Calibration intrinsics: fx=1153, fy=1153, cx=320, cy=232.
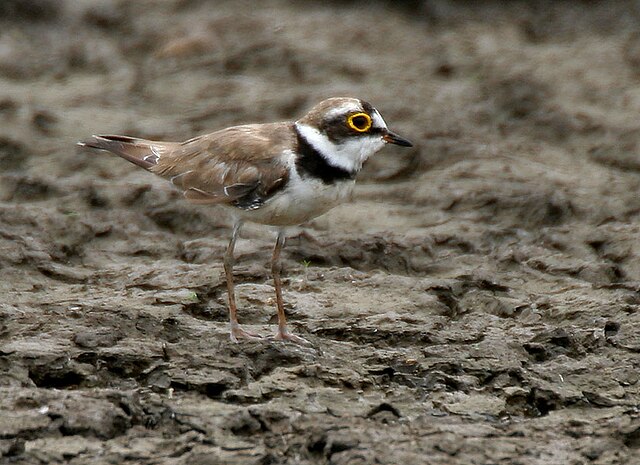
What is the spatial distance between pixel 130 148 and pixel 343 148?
154 centimetres

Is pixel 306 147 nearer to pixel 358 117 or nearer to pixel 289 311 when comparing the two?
pixel 358 117

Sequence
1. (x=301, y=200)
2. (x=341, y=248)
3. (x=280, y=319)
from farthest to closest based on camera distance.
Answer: (x=341, y=248) → (x=280, y=319) → (x=301, y=200)

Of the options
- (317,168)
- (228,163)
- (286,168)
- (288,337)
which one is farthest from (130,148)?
(288,337)

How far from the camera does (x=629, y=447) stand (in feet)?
16.8

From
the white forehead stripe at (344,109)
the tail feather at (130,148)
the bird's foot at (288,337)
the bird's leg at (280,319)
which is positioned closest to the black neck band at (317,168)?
the white forehead stripe at (344,109)

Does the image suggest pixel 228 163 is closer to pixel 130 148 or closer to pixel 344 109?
pixel 344 109

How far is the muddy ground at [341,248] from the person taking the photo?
5.13 meters

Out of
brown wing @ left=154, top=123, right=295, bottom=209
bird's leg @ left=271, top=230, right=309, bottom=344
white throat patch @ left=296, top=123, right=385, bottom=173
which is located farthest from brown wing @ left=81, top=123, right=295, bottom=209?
bird's leg @ left=271, top=230, right=309, bottom=344

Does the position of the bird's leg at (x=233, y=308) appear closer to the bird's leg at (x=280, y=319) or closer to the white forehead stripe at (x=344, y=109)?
the bird's leg at (x=280, y=319)

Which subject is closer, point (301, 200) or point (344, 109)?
point (301, 200)

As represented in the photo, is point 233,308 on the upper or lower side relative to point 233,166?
lower

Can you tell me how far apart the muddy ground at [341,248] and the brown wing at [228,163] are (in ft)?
2.29

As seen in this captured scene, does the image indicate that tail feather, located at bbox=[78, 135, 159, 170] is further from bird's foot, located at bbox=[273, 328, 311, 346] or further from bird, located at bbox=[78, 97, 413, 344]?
bird's foot, located at bbox=[273, 328, 311, 346]

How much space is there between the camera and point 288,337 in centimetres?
612
